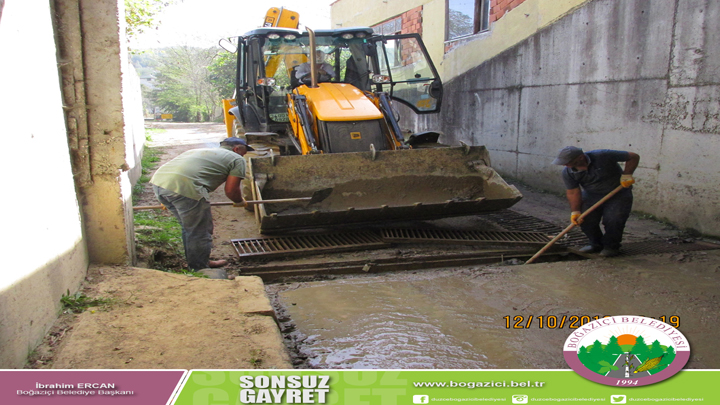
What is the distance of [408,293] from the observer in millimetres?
3977

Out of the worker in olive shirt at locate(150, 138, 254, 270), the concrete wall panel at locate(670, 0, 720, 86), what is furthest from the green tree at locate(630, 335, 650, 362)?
the concrete wall panel at locate(670, 0, 720, 86)

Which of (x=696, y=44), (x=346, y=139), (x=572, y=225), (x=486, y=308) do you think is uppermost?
(x=696, y=44)

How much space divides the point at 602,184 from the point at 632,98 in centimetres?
207

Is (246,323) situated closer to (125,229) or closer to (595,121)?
(125,229)

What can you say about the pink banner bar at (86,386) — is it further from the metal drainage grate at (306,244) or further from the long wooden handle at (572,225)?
the long wooden handle at (572,225)

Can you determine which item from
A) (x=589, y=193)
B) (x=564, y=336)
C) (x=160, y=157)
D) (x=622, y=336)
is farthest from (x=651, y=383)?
(x=160, y=157)

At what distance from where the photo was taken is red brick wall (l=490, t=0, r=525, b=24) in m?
8.46

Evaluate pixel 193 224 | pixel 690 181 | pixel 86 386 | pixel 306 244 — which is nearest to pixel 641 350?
pixel 86 386

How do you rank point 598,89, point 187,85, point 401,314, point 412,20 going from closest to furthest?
point 401,314, point 598,89, point 412,20, point 187,85

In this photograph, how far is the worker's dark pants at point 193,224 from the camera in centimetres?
446

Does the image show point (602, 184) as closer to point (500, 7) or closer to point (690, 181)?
point (690, 181)

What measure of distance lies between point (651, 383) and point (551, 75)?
637cm

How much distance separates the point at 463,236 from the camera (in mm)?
5434

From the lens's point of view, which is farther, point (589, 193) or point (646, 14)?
point (646, 14)
